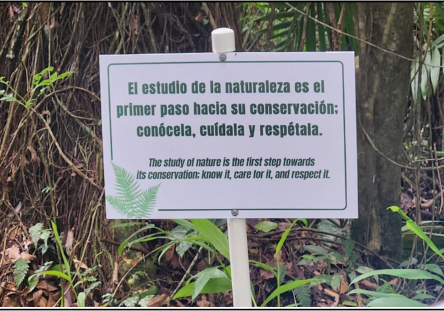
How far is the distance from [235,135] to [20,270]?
1209 mm

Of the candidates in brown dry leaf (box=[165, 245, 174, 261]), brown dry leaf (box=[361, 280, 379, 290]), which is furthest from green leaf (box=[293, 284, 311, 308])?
brown dry leaf (box=[165, 245, 174, 261])

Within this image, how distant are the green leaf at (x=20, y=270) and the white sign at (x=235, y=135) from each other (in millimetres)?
979

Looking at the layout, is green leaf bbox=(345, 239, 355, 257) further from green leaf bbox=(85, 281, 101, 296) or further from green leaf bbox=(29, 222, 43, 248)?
green leaf bbox=(29, 222, 43, 248)

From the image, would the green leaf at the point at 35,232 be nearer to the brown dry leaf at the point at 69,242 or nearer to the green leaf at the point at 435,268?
the brown dry leaf at the point at 69,242

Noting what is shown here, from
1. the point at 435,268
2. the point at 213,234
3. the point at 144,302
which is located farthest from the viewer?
the point at 144,302

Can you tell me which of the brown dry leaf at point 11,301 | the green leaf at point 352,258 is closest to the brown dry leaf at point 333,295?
the green leaf at point 352,258

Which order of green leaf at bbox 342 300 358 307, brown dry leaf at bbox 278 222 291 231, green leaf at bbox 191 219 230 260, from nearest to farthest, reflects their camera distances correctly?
1. green leaf at bbox 191 219 230 260
2. green leaf at bbox 342 300 358 307
3. brown dry leaf at bbox 278 222 291 231

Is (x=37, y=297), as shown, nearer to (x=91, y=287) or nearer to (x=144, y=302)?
(x=91, y=287)

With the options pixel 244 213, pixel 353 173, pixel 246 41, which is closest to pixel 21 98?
pixel 246 41

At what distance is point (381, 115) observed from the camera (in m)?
1.91

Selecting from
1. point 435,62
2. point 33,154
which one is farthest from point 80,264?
point 435,62

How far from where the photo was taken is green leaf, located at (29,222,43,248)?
197 cm

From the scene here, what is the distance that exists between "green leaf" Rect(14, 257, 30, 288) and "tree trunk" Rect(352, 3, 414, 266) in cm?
126

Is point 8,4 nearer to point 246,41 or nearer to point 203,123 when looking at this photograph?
point 246,41
